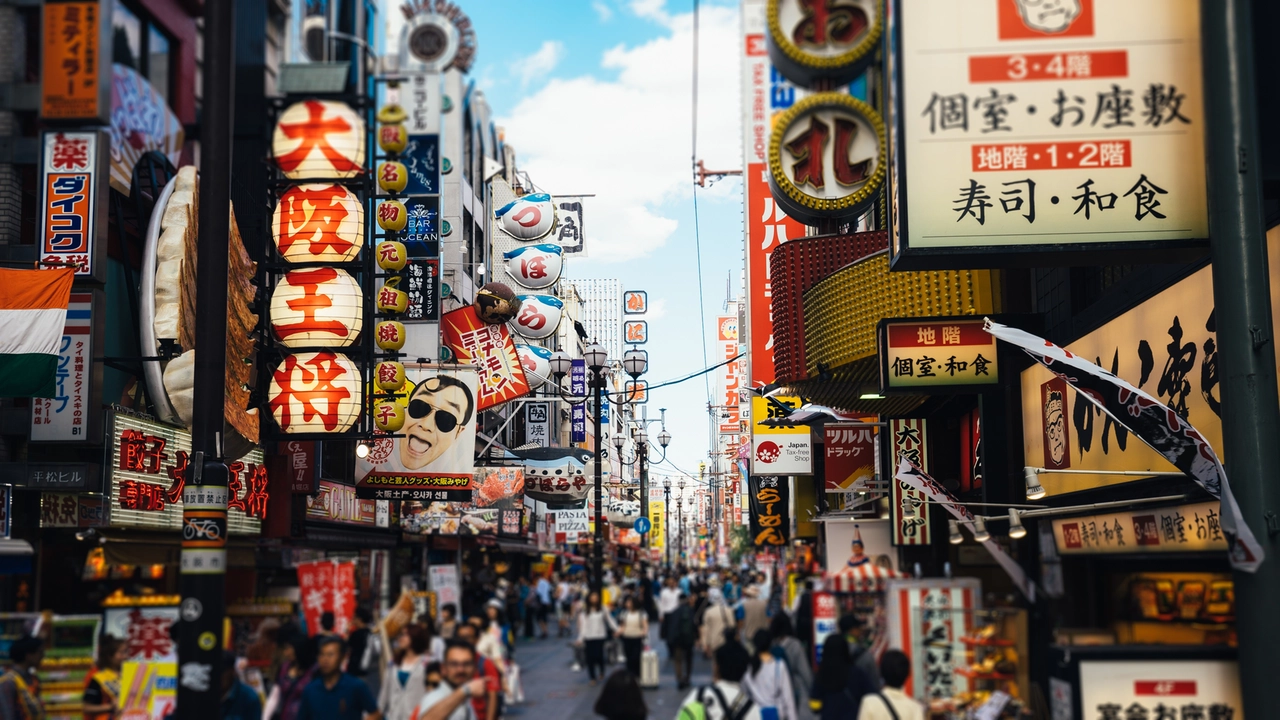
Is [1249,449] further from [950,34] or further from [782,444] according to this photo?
[782,444]

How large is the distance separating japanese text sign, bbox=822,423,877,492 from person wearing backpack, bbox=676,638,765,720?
21319 millimetres

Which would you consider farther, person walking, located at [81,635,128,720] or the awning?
the awning

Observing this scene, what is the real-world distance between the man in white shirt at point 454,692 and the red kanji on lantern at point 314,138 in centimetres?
989

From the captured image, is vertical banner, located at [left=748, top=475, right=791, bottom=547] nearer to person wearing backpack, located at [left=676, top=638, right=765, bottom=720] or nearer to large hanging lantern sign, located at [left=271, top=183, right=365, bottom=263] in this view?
large hanging lantern sign, located at [left=271, top=183, right=365, bottom=263]

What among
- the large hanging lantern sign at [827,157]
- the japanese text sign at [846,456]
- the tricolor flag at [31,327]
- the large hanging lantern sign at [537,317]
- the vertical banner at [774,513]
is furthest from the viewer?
the large hanging lantern sign at [537,317]

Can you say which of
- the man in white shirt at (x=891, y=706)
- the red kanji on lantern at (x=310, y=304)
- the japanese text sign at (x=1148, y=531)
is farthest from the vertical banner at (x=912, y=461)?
the man in white shirt at (x=891, y=706)

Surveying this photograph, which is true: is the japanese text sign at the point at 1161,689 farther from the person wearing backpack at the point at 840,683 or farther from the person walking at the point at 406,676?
the person walking at the point at 406,676

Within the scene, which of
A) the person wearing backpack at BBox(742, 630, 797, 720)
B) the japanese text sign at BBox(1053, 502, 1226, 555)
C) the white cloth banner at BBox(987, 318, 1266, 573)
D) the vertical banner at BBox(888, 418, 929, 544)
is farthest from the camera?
the vertical banner at BBox(888, 418, 929, 544)

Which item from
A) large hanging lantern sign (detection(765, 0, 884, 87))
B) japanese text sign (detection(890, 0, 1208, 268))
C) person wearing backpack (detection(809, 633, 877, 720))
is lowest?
person wearing backpack (detection(809, 633, 877, 720))

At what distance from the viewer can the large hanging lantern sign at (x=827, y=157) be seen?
42.5 ft

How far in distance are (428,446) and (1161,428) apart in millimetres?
20221

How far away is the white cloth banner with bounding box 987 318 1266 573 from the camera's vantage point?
8438mm

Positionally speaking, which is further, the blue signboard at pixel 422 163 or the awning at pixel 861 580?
the blue signboard at pixel 422 163

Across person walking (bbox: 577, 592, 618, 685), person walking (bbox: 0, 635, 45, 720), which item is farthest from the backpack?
person walking (bbox: 577, 592, 618, 685)
